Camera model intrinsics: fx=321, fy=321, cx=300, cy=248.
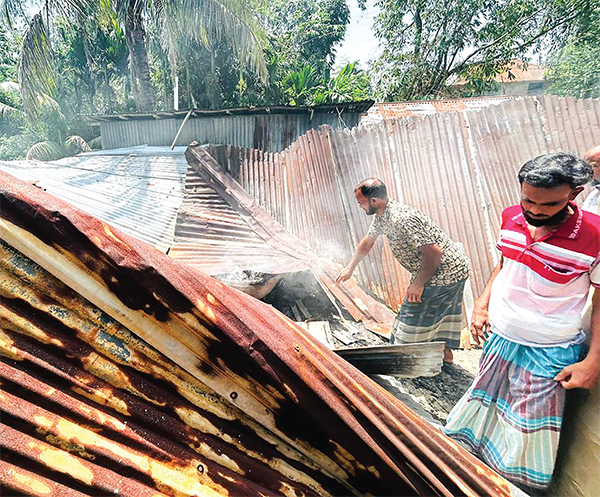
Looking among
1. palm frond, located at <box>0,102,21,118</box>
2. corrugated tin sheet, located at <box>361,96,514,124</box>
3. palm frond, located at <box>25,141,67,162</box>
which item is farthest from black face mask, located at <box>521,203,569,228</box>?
palm frond, located at <box>0,102,21,118</box>

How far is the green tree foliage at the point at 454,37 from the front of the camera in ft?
42.6

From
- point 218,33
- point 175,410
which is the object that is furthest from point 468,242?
point 218,33

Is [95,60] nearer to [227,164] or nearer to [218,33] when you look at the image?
[218,33]

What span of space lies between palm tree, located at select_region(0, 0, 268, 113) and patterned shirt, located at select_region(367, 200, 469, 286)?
361 inches

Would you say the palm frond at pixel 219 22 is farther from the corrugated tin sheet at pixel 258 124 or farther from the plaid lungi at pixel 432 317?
the plaid lungi at pixel 432 317

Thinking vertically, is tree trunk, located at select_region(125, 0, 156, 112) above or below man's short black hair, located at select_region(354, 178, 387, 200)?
above

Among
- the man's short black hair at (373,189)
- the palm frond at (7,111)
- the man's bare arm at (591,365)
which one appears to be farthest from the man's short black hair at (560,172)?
the palm frond at (7,111)

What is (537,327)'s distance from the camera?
5.05ft

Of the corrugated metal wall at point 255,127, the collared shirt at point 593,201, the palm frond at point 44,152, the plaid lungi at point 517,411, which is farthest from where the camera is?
the palm frond at point 44,152

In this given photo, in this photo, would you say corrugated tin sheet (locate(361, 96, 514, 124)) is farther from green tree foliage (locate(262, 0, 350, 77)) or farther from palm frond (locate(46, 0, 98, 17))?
palm frond (locate(46, 0, 98, 17))

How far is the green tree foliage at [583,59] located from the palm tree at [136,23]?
40.1 ft

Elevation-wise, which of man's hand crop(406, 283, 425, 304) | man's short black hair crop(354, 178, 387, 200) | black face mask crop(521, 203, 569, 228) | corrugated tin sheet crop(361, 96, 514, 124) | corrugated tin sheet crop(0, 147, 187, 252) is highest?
corrugated tin sheet crop(361, 96, 514, 124)

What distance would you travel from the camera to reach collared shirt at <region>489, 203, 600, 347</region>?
1.39 metres

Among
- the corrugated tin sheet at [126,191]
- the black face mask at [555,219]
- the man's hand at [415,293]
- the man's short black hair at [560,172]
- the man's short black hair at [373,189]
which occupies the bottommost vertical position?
the man's hand at [415,293]
